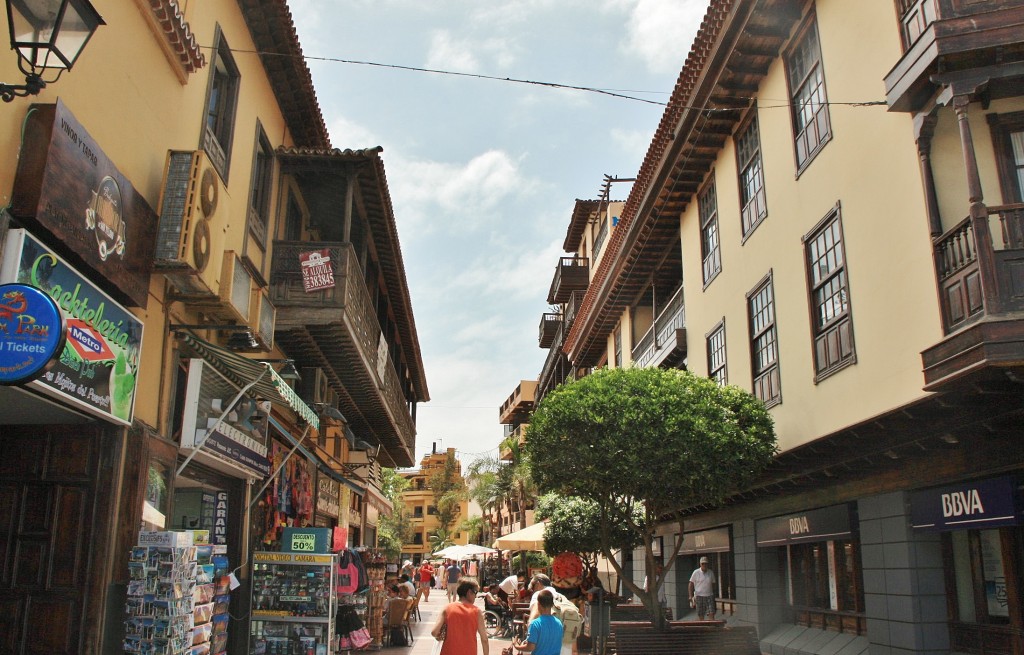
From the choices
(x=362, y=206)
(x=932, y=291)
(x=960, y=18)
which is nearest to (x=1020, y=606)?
(x=932, y=291)

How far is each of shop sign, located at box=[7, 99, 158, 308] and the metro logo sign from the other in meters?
0.52

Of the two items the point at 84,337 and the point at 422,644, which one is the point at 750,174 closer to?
the point at 422,644

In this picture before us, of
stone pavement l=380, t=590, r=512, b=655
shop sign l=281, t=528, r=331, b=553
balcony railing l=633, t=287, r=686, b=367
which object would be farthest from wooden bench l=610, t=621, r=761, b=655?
balcony railing l=633, t=287, r=686, b=367

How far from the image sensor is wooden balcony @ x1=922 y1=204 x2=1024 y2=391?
720 centimetres

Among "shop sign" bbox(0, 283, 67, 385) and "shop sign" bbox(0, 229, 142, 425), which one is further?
"shop sign" bbox(0, 229, 142, 425)

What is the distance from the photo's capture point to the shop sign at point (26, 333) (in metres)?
4.96

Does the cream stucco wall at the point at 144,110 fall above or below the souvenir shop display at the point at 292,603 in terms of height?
above

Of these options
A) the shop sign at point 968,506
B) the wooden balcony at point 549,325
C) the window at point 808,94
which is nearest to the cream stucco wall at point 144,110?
the window at point 808,94

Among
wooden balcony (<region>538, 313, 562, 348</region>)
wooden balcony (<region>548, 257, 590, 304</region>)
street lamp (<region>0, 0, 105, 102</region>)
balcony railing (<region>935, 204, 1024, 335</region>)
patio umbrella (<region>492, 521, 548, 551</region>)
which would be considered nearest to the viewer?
street lamp (<region>0, 0, 105, 102</region>)

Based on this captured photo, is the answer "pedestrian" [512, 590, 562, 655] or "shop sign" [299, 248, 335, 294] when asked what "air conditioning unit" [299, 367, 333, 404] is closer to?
"shop sign" [299, 248, 335, 294]

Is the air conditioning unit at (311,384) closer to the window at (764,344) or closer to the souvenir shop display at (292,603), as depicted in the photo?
the souvenir shop display at (292,603)

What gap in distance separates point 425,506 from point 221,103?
88.3 metres

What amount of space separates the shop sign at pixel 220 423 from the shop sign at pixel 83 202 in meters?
1.53

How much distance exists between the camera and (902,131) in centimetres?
967
